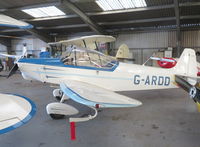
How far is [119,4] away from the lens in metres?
7.62

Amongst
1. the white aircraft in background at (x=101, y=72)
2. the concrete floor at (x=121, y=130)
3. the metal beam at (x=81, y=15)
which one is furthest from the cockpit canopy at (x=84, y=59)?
the metal beam at (x=81, y=15)

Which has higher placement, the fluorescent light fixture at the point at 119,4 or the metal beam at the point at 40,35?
the fluorescent light fixture at the point at 119,4

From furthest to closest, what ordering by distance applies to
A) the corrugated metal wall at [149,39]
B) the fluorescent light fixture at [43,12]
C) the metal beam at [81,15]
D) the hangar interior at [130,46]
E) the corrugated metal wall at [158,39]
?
the corrugated metal wall at [149,39] → the corrugated metal wall at [158,39] → the fluorescent light fixture at [43,12] → the metal beam at [81,15] → the hangar interior at [130,46]

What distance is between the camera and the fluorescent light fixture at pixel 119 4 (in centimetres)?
726

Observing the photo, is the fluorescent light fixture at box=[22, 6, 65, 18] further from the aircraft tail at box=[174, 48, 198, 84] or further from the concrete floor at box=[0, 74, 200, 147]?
the aircraft tail at box=[174, 48, 198, 84]

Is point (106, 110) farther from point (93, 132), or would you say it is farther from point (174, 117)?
point (174, 117)

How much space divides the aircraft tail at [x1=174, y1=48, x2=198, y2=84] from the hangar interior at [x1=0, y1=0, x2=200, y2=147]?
94 centimetres

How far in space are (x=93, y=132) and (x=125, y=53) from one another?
7.56m

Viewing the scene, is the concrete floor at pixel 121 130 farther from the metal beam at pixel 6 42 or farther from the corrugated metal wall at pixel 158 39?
the metal beam at pixel 6 42

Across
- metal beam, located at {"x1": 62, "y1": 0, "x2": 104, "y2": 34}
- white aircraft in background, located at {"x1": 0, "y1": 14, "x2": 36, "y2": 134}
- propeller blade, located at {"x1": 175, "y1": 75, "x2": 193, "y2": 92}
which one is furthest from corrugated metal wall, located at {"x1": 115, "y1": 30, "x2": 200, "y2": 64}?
white aircraft in background, located at {"x1": 0, "y1": 14, "x2": 36, "y2": 134}

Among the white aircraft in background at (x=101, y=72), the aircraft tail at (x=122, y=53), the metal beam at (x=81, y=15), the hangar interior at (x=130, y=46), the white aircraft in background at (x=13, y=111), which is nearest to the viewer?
the white aircraft in background at (x=13, y=111)

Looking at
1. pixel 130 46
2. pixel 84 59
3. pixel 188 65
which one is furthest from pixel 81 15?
pixel 188 65

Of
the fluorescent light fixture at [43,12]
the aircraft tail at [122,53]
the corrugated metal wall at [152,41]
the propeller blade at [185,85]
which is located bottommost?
the propeller blade at [185,85]

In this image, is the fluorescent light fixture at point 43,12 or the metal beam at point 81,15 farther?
the fluorescent light fixture at point 43,12
